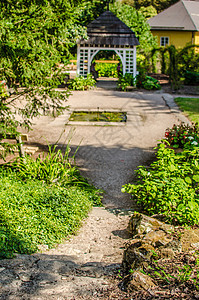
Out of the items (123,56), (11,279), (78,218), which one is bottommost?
(78,218)

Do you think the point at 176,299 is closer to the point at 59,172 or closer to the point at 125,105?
the point at 59,172

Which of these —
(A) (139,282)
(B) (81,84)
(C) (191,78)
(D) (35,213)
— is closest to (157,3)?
(C) (191,78)

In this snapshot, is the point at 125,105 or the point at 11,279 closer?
the point at 11,279

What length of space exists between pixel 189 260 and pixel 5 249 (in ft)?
5.90

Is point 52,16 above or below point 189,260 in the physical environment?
above

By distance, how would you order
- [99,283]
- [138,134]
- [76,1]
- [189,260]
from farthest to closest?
[138,134] < [76,1] < [189,260] < [99,283]

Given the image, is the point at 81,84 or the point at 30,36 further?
the point at 81,84

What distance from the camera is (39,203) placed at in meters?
4.90

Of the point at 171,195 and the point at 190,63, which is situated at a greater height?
the point at 190,63

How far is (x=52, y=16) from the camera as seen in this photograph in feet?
20.5

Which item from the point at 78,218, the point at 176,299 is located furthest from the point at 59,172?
the point at 176,299

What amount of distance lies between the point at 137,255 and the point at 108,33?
60.9 ft

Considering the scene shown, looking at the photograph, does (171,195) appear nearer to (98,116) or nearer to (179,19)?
(98,116)

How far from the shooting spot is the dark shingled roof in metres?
20.1
